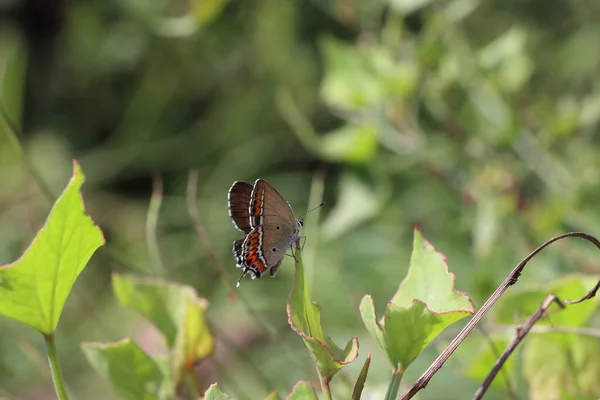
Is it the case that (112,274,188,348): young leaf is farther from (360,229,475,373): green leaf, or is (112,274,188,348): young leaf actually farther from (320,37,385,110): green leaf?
(320,37,385,110): green leaf

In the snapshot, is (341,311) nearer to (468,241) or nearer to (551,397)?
(468,241)

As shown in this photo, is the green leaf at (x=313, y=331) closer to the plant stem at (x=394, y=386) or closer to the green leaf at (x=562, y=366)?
the plant stem at (x=394, y=386)

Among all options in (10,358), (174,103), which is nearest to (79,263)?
(10,358)

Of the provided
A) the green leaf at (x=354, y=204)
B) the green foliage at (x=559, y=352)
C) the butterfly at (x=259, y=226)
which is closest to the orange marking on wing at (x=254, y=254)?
the butterfly at (x=259, y=226)

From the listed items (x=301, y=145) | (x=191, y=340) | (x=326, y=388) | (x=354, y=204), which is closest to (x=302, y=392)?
(x=326, y=388)

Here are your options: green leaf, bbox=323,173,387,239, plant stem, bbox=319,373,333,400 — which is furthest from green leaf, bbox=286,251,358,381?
green leaf, bbox=323,173,387,239

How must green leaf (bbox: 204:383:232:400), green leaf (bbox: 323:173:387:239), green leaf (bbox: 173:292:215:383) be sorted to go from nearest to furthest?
green leaf (bbox: 204:383:232:400) < green leaf (bbox: 173:292:215:383) < green leaf (bbox: 323:173:387:239)
